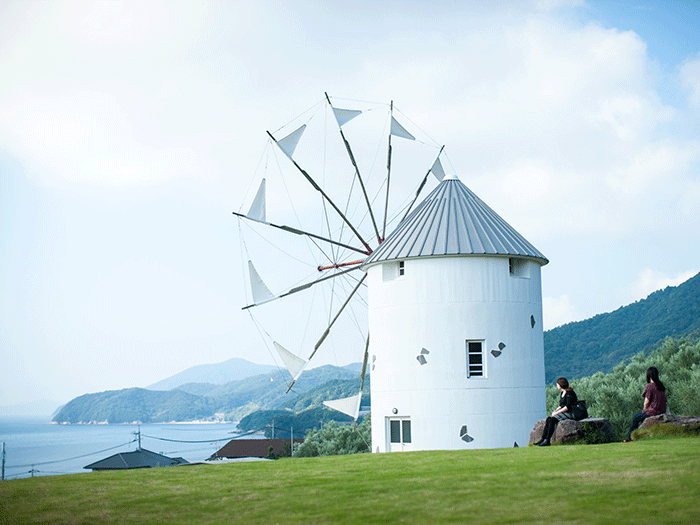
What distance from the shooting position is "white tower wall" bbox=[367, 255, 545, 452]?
2169cm

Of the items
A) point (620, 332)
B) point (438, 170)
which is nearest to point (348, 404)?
point (438, 170)

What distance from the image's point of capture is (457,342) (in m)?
21.9

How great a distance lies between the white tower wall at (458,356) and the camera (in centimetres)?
2169

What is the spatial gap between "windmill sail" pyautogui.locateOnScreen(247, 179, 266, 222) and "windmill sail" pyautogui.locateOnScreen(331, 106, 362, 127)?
3.90 m

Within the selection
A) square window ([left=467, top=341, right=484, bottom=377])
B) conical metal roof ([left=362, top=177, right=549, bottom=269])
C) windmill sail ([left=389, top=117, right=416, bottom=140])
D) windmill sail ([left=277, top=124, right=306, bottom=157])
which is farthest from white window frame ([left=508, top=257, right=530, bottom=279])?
windmill sail ([left=277, top=124, right=306, bottom=157])

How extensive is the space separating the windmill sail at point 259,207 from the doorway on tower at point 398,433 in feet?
31.0

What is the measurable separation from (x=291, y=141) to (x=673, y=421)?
56.8 feet

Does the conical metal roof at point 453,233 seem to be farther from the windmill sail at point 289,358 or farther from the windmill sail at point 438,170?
the windmill sail at point 289,358

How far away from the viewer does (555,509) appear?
8.19 meters

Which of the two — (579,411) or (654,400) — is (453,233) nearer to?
A: (579,411)

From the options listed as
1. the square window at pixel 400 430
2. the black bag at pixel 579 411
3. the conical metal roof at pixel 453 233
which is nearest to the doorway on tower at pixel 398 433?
the square window at pixel 400 430

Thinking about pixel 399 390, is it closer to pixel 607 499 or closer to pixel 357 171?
pixel 357 171

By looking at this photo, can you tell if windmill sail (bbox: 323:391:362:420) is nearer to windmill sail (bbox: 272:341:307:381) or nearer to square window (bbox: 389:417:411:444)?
windmill sail (bbox: 272:341:307:381)

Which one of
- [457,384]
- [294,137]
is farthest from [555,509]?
[294,137]
